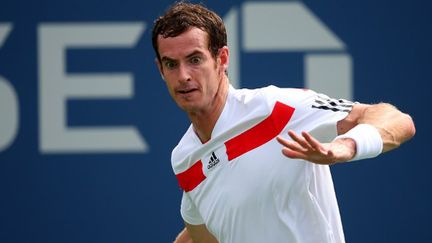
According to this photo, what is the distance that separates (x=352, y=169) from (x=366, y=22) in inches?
32.5

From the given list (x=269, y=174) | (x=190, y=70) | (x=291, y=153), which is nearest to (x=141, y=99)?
(x=190, y=70)

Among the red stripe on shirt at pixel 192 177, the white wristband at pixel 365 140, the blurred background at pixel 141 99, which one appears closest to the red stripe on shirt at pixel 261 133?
the red stripe on shirt at pixel 192 177

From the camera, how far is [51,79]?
234 inches

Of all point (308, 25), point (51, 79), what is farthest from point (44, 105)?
point (308, 25)

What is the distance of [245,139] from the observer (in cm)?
368

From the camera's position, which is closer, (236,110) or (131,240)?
(236,110)

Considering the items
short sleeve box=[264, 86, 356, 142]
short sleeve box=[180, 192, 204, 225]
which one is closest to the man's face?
short sleeve box=[264, 86, 356, 142]

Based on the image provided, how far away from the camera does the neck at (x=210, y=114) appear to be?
148 inches

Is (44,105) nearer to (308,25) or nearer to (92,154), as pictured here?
(92,154)

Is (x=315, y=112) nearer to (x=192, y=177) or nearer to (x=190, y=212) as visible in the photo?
(x=192, y=177)

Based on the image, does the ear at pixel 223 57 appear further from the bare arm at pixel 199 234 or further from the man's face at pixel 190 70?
the bare arm at pixel 199 234

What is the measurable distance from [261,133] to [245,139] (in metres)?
0.07

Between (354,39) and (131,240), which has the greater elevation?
(354,39)

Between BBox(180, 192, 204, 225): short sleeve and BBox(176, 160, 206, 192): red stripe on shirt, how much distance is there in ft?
0.27
